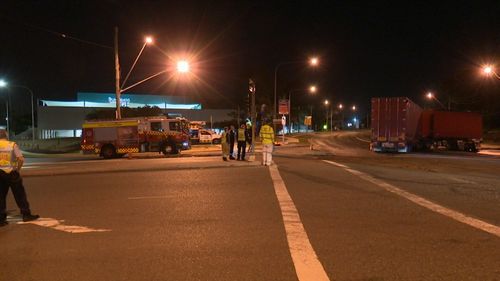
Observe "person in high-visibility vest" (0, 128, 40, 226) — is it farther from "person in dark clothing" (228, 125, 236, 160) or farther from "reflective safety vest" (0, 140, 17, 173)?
"person in dark clothing" (228, 125, 236, 160)

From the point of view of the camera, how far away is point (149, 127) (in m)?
30.6

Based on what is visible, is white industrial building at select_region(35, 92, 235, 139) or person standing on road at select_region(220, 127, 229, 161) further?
white industrial building at select_region(35, 92, 235, 139)

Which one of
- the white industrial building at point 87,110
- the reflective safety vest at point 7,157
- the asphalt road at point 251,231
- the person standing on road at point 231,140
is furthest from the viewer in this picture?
the white industrial building at point 87,110

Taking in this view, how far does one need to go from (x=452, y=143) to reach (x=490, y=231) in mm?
35993

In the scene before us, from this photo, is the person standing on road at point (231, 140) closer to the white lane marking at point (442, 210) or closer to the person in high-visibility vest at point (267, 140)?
the person in high-visibility vest at point (267, 140)

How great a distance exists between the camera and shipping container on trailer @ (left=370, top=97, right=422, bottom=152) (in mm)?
31219

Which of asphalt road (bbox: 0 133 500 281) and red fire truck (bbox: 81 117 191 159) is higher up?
red fire truck (bbox: 81 117 191 159)

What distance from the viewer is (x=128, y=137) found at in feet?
99.2

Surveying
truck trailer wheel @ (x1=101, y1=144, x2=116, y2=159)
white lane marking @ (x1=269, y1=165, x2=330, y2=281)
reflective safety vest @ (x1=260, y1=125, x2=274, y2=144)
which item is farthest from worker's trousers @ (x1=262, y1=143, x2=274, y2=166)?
truck trailer wheel @ (x1=101, y1=144, x2=116, y2=159)

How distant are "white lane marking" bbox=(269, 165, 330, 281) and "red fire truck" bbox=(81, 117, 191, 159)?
21.2m

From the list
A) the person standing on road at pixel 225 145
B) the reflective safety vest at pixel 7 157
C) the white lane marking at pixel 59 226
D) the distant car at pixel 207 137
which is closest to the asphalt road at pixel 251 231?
the white lane marking at pixel 59 226

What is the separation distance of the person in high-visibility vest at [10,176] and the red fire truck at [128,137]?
71.9 ft

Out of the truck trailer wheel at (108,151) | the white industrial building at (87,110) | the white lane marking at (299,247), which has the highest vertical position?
the white industrial building at (87,110)

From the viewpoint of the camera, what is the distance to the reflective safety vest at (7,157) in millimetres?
8225
